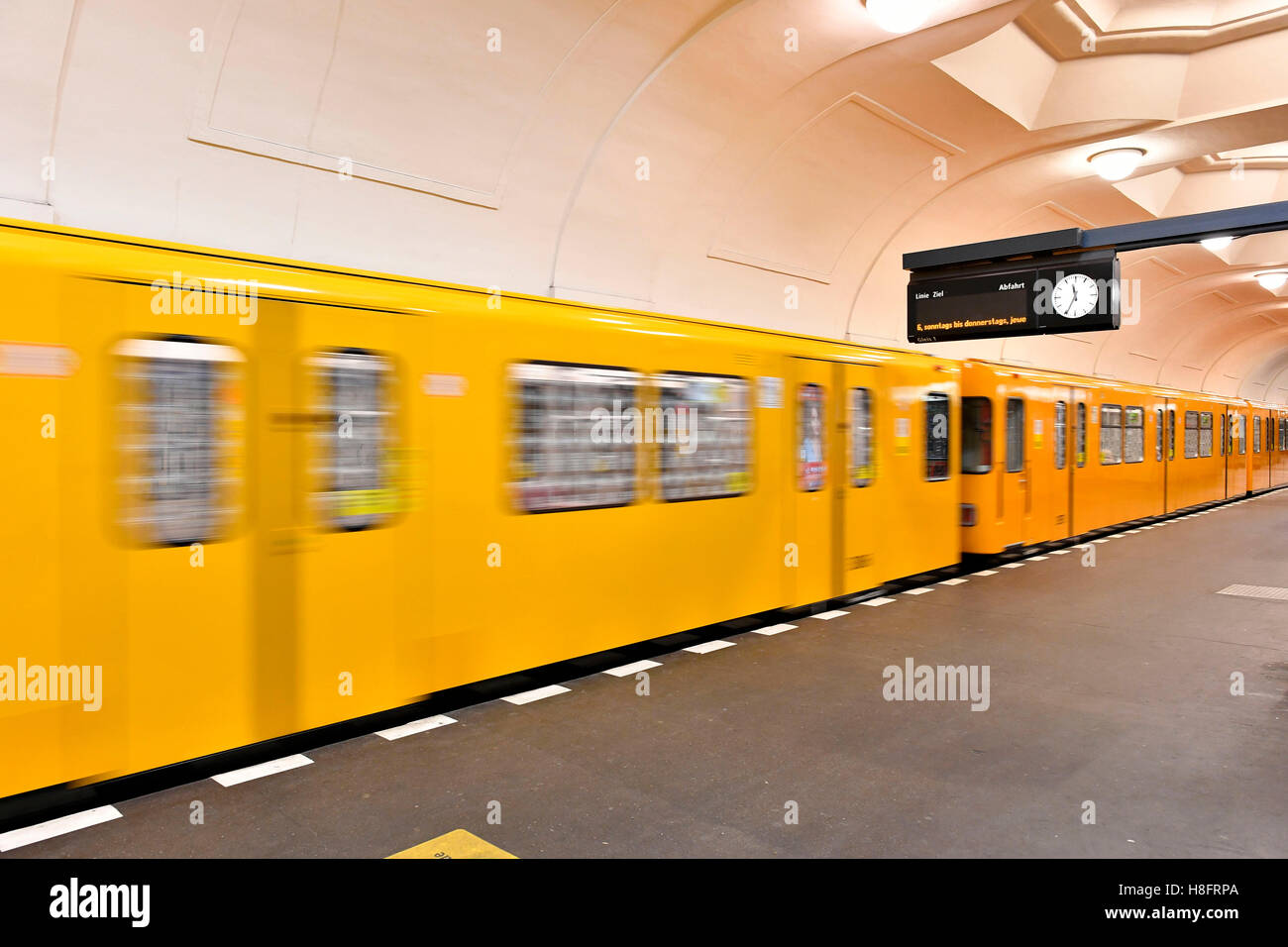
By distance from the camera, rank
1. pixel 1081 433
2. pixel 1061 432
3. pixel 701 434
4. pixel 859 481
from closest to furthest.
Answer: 1. pixel 701 434
2. pixel 859 481
3. pixel 1061 432
4. pixel 1081 433

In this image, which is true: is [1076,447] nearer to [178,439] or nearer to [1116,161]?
[1116,161]

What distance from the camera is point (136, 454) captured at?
12.5 ft

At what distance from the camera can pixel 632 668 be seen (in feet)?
20.3

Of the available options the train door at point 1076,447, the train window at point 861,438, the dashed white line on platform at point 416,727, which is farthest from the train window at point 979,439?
the dashed white line on platform at point 416,727

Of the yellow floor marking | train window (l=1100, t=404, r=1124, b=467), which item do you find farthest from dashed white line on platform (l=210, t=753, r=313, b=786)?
train window (l=1100, t=404, r=1124, b=467)

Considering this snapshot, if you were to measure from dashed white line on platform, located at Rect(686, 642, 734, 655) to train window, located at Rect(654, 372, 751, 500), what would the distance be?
4.16ft

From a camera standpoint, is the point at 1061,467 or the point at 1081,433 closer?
the point at 1061,467

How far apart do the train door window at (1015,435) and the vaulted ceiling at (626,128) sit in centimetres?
392

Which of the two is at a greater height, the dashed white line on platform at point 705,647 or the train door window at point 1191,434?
the train door window at point 1191,434

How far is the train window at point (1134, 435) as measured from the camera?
1513cm

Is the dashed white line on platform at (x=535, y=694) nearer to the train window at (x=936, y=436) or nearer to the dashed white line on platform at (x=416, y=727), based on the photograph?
the dashed white line on platform at (x=416, y=727)

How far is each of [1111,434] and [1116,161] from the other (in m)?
4.69
